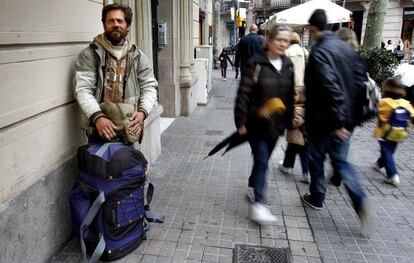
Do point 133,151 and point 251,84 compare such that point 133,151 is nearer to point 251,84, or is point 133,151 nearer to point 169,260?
point 169,260

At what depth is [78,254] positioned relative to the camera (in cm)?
313

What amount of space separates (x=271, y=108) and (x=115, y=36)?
57.0 inches

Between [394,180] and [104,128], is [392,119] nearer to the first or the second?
[394,180]

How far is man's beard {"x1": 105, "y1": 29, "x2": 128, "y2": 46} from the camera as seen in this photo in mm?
3076

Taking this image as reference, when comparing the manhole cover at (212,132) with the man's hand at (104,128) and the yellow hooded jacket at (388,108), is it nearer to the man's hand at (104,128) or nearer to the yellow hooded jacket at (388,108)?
the yellow hooded jacket at (388,108)

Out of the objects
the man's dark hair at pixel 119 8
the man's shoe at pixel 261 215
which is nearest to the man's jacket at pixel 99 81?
the man's dark hair at pixel 119 8

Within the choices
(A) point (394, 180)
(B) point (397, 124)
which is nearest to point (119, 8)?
(B) point (397, 124)

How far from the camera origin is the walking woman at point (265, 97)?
3.34m

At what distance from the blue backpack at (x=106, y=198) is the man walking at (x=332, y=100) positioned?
1.64 meters

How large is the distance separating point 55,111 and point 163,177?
2075 mm

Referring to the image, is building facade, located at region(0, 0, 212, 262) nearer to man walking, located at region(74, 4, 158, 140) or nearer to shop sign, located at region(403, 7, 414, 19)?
man walking, located at region(74, 4, 158, 140)

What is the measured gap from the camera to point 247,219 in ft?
12.4

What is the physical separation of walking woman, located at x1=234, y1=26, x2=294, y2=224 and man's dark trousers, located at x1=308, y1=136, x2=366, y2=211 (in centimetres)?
43

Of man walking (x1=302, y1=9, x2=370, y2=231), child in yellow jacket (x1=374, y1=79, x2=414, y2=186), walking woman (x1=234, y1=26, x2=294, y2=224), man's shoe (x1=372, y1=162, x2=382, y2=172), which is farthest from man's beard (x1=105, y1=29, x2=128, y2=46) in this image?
man's shoe (x1=372, y1=162, x2=382, y2=172)
